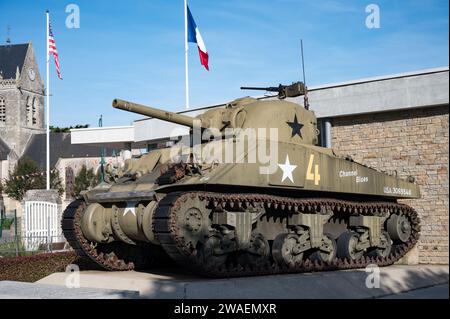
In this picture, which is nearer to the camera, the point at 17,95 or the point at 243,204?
the point at 243,204

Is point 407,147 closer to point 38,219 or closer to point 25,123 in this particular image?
point 38,219

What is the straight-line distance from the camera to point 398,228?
15438 millimetres

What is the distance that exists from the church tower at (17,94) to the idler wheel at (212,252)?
3636 inches

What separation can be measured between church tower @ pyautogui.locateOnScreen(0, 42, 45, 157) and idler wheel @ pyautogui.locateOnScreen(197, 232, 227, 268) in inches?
3636

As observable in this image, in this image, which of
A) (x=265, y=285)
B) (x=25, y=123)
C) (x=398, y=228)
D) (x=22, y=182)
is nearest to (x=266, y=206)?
(x=265, y=285)

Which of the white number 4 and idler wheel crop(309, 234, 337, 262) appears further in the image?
idler wheel crop(309, 234, 337, 262)

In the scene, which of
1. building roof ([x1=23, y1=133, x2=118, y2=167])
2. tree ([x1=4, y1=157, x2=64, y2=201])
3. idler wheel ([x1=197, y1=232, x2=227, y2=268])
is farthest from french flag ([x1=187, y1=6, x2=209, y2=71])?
building roof ([x1=23, y1=133, x2=118, y2=167])

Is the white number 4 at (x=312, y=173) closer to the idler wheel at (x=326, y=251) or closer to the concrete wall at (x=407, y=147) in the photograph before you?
the idler wheel at (x=326, y=251)

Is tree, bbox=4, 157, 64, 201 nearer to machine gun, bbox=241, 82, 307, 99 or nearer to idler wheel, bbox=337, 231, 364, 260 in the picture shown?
machine gun, bbox=241, 82, 307, 99

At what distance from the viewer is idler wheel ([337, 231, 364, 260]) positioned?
46.9 ft

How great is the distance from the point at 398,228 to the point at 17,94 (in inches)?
3673

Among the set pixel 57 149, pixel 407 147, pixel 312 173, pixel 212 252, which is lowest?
pixel 212 252

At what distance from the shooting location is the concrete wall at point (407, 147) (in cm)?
1555

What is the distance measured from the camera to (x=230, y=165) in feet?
37.0
